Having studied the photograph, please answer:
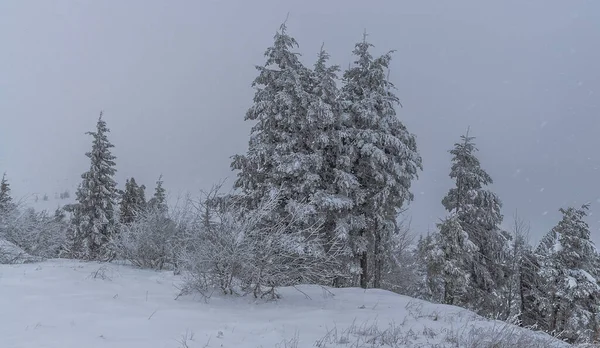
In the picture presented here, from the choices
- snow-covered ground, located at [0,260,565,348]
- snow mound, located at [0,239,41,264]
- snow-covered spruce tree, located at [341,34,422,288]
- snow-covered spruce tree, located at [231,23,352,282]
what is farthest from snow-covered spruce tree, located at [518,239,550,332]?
snow mound, located at [0,239,41,264]

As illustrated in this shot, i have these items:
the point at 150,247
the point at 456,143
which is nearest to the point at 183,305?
the point at 150,247

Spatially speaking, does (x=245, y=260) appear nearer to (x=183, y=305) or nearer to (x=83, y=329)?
(x=183, y=305)

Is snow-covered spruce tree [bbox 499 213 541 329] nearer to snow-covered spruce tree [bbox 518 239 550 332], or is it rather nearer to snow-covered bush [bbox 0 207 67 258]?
snow-covered spruce tree [bbox 518 239 550 332]

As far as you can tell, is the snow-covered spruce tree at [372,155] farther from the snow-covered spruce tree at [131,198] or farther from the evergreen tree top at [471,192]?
the snow-covered spruce tree at [131,198]

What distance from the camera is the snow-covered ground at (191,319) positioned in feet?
17.8

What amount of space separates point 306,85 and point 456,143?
33.9 ft

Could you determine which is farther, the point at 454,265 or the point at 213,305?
the point at 454,265

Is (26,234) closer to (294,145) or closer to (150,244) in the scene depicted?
(150,244)

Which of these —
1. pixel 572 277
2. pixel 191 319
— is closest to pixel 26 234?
pixel 191 319

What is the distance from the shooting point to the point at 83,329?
217 inches

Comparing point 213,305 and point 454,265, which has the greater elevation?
point 454,265

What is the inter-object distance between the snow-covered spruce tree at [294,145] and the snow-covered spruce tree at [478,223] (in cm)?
888

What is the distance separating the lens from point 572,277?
2122cm

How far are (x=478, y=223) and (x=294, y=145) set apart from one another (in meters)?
12.2
